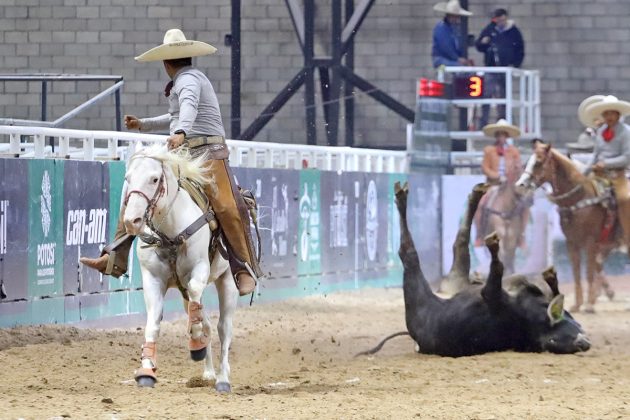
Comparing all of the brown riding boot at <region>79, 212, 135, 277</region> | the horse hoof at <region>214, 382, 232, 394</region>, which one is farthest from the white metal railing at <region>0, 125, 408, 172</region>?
the horse hoof at <region>214, 382, 232, 394</region>

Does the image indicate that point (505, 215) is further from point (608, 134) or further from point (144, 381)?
point (144, 381)

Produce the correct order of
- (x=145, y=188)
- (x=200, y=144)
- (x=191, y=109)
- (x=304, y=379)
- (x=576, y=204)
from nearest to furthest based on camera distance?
(x=145, y=188) < (x=191, y=109) < (x=200, y=144) < (x=304, y=379) < (x=576, y=204)

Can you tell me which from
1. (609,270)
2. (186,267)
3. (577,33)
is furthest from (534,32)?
(186,267)

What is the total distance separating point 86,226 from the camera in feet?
41.2

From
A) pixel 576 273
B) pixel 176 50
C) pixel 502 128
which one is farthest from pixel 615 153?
pixel 176 50

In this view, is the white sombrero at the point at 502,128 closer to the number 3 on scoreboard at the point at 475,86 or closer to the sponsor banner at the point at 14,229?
the number 3 on scoreboard at the point at 475,86

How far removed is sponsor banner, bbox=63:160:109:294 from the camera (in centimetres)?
1229

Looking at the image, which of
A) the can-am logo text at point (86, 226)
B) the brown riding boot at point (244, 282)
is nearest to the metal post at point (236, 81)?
the can-am logo text at point (86, 226)

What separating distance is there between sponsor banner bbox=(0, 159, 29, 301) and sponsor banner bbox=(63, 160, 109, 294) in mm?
624

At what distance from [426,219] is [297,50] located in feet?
20.7

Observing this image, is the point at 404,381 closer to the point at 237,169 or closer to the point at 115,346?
the point at 115,346

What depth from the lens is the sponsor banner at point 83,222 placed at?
12.3 meters

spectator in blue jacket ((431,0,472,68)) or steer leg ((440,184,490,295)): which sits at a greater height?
spectator in blue jacket ((431,0,472,68))

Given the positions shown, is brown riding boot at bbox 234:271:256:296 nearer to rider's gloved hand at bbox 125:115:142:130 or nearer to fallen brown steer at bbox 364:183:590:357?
rider's gloved hand at bbox 125:115:142:130
